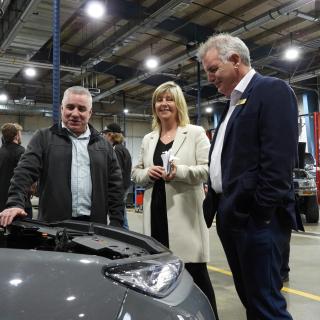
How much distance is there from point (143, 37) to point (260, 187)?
Result: 8791 mm

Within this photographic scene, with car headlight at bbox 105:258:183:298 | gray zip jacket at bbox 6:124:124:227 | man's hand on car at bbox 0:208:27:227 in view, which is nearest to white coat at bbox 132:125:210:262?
gray zip jacket at bbox 6:124:124:227

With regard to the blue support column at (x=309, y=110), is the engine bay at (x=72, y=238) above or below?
below

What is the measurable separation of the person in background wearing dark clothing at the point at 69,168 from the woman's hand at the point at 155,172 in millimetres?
269

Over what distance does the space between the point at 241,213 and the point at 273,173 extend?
0.20 m

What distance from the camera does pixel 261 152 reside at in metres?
1.48

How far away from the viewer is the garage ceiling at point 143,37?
666 cm

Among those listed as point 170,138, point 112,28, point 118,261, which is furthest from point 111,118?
point 118,261

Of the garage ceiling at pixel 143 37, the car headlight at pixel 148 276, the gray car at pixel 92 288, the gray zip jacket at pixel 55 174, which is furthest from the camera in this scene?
the garage ceiling at pixel 143 37

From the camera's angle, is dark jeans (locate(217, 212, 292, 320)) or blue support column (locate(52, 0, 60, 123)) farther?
A: blue support column (locate(52, 0, 60, 123))

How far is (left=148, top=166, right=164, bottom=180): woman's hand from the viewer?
2197 mm

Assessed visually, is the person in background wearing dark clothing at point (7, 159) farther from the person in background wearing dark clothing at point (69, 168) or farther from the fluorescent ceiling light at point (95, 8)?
the fluorescent ceiling light at point (95, 8)

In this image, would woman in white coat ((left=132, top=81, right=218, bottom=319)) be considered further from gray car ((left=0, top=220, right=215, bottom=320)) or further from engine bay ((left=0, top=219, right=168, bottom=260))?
gray car ((left=0, top=220, right=215, bottom=320))

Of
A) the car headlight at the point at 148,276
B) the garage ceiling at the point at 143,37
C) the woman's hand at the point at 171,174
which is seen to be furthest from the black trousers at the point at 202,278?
the garage ceiling at the point at 143,37

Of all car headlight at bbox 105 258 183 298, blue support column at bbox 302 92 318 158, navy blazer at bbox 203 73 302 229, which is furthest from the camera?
blue support column at bbox 302 92 318 158
